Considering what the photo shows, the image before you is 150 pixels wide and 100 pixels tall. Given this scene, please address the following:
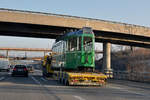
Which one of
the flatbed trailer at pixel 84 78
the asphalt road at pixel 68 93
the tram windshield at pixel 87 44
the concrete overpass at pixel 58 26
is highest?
the concrete overpass at pixel 58 26

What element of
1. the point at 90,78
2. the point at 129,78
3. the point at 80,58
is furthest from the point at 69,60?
the point at 129,78

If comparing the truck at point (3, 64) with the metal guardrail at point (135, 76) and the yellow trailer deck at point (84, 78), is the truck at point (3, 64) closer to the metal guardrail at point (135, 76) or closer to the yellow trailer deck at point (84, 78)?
the metal guardrail at point (135, 76)

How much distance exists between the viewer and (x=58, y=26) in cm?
3052

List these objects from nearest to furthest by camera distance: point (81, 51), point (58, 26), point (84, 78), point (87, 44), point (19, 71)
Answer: point (84, 78) < point (81, 51) < point (87, 44) < point (19, 71) < point (58, 26)

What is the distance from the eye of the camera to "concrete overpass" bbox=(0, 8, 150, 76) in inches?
1147

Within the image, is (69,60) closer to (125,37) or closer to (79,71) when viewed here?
(79,71)

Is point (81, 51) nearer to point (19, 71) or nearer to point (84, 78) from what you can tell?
point (84, 78)

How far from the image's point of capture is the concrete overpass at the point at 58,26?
95.6 feet

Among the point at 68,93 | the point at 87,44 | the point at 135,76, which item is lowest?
the point at 68,93

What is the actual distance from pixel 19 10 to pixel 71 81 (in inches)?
677

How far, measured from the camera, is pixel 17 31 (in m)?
30.4

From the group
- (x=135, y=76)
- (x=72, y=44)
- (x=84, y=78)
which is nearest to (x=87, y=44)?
(x=72, y=44)

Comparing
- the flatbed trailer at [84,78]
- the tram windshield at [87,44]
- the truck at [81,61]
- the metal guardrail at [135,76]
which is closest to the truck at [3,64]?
the metal guardrail at [135,76]

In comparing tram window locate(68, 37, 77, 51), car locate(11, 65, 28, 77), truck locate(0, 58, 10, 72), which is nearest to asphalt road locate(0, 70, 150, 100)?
tram window locate(68, 37, 77, 51)
